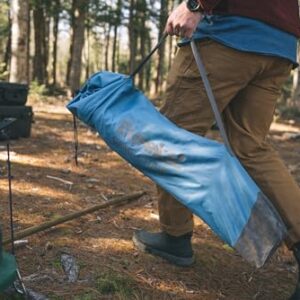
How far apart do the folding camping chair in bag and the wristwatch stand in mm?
181

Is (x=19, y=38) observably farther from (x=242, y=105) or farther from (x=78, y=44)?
(x=242, y=105)

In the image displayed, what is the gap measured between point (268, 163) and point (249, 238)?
0.55 meters

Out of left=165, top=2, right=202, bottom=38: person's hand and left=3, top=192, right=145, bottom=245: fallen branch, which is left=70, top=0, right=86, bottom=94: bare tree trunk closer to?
→ left=3, top=192, right=145, bottom=245: fallen branch

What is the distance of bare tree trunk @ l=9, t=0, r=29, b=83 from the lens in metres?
10.8

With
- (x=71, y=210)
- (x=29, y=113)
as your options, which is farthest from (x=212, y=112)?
(x=29, y=113)

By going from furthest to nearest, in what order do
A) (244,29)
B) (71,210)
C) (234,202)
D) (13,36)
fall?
(13,36)
(71,210)
(244,29)
(234,202)

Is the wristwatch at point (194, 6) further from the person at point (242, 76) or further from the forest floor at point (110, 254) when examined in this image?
the forest floor at point (110, 254)

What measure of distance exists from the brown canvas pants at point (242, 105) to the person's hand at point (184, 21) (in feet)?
0.40

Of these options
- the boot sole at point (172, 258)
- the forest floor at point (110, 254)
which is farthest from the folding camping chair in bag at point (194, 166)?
the boot sole at point (172, 258)

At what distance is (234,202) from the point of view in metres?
2.28

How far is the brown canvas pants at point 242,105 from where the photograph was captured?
2.55 metres

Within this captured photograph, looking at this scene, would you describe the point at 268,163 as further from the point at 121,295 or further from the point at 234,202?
the point at 121,295

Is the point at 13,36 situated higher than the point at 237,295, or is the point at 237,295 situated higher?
the point at 13,36

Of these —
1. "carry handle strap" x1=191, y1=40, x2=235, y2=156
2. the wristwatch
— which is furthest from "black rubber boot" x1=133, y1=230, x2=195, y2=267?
the wristwatch
